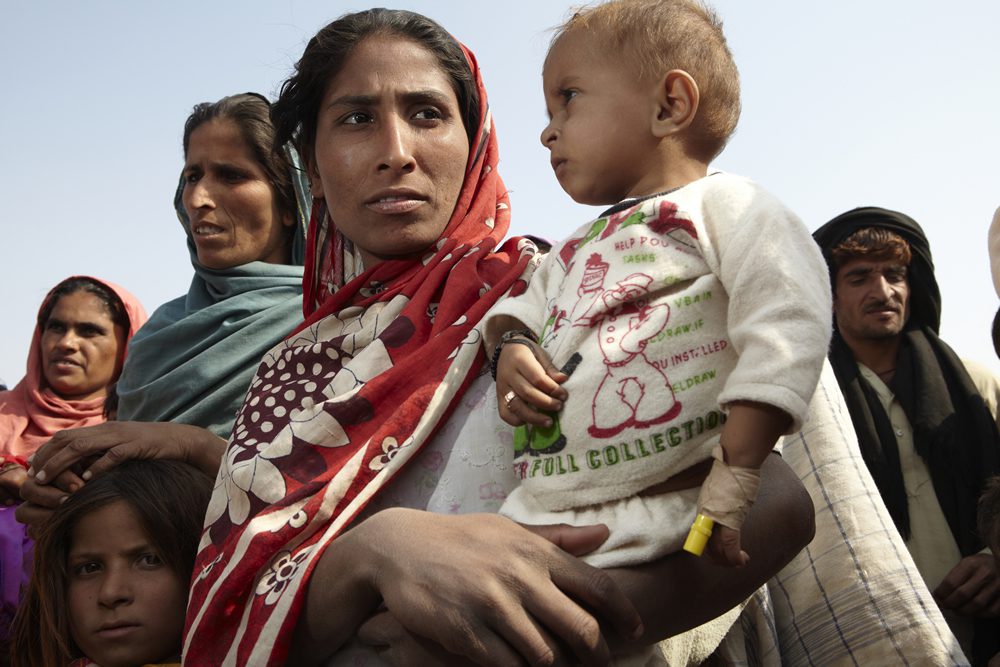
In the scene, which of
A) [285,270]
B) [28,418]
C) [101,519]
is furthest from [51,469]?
[28,418]

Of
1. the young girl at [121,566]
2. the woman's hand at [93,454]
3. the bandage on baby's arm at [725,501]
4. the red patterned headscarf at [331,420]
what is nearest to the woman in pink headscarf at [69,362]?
the woman's hand at [93,454]

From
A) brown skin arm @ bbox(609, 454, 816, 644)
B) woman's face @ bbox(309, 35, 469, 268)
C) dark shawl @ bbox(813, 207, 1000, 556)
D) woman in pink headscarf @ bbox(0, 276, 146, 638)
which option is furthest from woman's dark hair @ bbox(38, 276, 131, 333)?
brown skin arm @ bbox(609, 454, 816, 644)

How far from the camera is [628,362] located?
5.68ft

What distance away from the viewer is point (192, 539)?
105 inches

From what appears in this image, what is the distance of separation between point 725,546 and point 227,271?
9.64ft

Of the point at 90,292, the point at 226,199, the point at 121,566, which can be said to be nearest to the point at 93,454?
the point at 121,566

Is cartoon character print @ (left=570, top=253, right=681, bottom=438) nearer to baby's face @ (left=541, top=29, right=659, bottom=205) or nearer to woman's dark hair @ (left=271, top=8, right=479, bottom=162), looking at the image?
baby's face @ (left=541, top=29, right=659, bottom=205)

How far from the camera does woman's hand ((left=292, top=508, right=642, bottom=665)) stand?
1609 mm

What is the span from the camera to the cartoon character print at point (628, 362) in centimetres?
170

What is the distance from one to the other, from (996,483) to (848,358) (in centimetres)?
148

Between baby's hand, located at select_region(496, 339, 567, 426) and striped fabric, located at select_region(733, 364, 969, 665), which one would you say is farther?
striped fabric, located at select_region(733, 364, 969, 665)

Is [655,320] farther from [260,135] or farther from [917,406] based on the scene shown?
[917,406]

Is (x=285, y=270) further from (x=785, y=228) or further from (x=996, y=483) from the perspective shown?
(x=996, y=483)

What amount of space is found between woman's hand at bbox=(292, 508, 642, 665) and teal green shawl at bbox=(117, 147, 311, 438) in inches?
77.5
